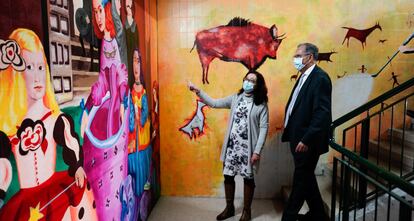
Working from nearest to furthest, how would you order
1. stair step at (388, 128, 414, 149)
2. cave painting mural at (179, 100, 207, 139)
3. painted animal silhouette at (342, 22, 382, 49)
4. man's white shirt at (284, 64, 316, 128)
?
man's white shirt at (284, 64, 316, 128), stair step at (388, 128, 414, 149), painted animal silhouette at (342, 22, 382, 49), cave painting mural at (179, 100, 207, 139)

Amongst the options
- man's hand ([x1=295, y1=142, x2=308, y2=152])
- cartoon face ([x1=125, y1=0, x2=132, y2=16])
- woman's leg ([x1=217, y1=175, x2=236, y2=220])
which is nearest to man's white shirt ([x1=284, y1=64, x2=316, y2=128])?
man's hand ([x1=295, y1=142, x2=308, y2=152])

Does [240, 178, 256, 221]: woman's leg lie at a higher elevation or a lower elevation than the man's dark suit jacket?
lower

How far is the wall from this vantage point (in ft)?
11.7

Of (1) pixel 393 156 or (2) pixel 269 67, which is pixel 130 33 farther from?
(1) pixel 393 156

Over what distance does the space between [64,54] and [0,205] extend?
0.82 metres

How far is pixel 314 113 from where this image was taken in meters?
2.51

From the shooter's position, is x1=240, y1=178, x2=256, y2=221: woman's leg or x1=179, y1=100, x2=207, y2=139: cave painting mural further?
x1=179, y1=100, x2=207, y2=139: cave painting mural

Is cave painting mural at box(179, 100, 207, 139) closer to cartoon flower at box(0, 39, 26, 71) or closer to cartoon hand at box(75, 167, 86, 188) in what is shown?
cartoon hand at box(75, 167, 86, 188)

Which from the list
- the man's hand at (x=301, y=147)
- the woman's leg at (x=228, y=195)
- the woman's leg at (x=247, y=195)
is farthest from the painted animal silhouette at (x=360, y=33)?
the woman's leg at (x=228, y=195)

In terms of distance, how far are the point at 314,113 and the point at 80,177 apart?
176 cm

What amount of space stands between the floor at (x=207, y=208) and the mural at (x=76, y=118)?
1.38 ft

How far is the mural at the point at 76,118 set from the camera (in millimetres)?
1248

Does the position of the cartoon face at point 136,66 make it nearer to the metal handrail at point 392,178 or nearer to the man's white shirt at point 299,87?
the man's white shirt at point 299,87

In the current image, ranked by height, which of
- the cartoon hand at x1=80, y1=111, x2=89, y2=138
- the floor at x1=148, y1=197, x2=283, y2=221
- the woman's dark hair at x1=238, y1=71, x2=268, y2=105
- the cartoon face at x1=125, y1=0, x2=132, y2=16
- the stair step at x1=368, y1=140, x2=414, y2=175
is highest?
the cartoon face at x1=125, y1=0, x2=132, y2=16
